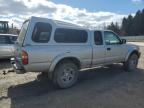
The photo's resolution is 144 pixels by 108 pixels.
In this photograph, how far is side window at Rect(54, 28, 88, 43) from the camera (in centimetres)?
703

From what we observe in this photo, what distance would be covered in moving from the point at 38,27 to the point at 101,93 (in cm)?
262

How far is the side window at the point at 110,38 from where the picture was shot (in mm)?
8555

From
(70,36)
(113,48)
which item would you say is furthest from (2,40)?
(113,48)

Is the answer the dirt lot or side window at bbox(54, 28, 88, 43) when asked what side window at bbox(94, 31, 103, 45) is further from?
the dirt lot

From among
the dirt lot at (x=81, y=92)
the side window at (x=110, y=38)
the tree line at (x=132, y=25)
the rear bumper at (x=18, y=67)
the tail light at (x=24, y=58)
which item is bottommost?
the dirt lot at (x=81, y=92)

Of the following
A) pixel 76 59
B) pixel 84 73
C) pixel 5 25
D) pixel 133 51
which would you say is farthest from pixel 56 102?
pixel 5 25

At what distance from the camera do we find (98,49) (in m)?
8.04

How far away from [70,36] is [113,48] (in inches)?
84.8


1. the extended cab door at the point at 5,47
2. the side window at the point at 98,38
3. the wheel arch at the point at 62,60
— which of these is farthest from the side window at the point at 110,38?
the extended cab door at the point at 5,47

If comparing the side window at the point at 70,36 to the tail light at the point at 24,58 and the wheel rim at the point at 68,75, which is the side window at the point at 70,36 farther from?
the tail light at the point at 24,58

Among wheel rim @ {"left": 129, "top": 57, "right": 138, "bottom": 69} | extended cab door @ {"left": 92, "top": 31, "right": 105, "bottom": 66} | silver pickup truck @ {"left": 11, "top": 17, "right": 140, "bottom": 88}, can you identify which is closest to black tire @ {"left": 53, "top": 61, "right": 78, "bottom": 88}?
silver pickup truck @ {"left": 11, "top": 17, "right": 140, "bottom": 88}

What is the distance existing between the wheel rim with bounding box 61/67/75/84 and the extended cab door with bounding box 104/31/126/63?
175 centimetres

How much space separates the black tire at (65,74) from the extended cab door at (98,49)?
945 mm

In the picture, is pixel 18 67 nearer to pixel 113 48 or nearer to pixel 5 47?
pixel 113 48
